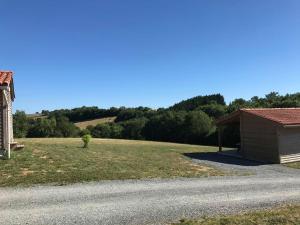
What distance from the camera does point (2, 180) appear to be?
12.0m

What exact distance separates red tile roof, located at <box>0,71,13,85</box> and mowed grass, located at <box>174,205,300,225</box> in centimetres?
1123

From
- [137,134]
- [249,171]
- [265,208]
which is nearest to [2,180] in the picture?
[265,208]

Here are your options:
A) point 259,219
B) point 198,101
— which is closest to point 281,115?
point 259,219

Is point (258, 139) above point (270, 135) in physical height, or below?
below

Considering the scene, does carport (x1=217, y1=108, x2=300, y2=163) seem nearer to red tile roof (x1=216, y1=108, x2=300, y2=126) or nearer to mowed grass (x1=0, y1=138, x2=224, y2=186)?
red tile roof (x1=216, y1=108, x2=300, y2=126)

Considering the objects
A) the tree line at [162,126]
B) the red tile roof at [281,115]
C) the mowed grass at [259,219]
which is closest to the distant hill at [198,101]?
the tree line at [162,126]

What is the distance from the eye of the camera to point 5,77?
1720cm

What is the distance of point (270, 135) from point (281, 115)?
211 cm

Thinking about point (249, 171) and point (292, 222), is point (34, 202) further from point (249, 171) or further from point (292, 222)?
Result: point (249, 171)

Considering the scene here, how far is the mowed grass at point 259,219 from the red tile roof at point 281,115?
12.2 metres

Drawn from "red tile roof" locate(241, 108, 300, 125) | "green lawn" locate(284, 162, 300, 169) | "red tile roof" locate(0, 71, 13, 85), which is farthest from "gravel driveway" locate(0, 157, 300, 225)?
"red tile roof" locate(241, 108, 300, 125)

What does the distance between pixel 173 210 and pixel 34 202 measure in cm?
342

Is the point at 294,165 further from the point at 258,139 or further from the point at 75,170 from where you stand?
the point at 75,170

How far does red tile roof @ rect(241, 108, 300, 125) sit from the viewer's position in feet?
67.8
